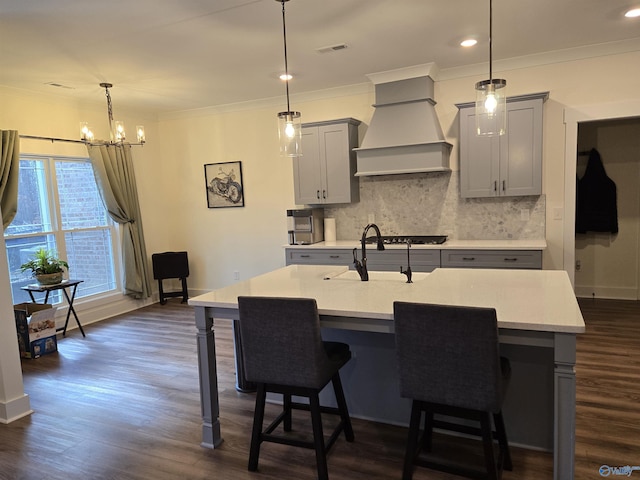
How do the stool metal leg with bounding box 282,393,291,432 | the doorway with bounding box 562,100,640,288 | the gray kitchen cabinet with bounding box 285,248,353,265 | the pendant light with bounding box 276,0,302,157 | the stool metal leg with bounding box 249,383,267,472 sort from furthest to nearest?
1. the gray kitchen cabinet with bounding box 285,248,353,265
2. the doorway with bounding box 562,100,640,288
3. the pendant light with bounding box 276,0,302,157
4. the stool metal leg with bounding box 282,393,291,432
5. the stool metal leg with bounding box 249,383,267,472

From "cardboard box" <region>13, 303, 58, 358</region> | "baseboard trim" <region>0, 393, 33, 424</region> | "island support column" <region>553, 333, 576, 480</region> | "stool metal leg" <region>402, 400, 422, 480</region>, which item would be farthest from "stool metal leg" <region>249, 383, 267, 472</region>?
"cardboard box" <region>13, 303, 58, 358</region>

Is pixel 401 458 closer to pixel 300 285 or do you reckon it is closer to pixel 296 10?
pixel 300 285

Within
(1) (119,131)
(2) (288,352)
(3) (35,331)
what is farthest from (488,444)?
(3) (35,331)

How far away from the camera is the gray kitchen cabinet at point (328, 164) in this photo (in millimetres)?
4965

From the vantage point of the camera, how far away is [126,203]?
224 inches

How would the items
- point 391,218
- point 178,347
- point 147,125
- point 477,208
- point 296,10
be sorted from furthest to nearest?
point 147,125
point 391,218
point 477,208
point 178,347
point 296,10

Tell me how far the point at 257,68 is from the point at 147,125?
2.64 meters

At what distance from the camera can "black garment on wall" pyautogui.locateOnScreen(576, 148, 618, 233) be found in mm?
5387

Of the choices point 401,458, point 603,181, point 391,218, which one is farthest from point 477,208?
point 401,458

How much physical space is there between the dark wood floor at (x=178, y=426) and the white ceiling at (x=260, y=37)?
2.66 meters

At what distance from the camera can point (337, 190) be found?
16.6ft

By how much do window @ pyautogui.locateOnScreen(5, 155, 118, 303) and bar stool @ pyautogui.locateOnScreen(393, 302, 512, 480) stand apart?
447 cm

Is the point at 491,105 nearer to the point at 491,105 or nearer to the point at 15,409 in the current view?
the point at 491,105

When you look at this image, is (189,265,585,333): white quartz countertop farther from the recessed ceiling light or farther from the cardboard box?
the cardboard box
